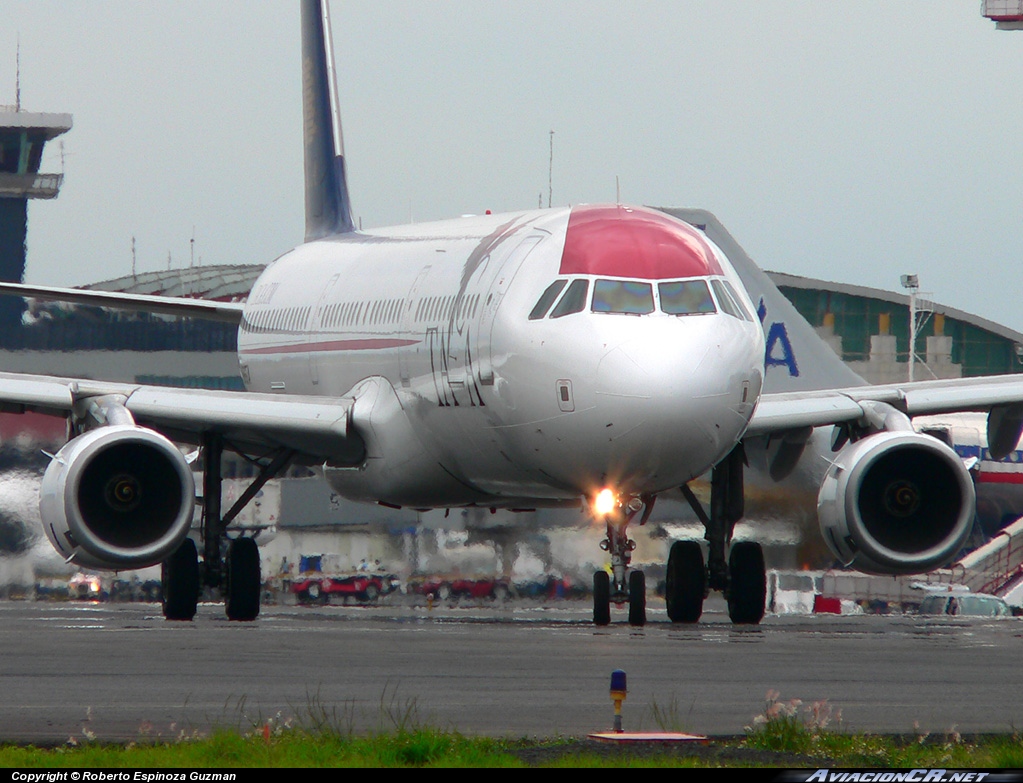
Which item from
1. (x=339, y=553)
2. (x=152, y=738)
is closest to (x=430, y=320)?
(x=339, y=553)

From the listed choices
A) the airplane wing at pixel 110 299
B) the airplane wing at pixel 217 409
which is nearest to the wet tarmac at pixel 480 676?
the airplane wing at pixel 217 409

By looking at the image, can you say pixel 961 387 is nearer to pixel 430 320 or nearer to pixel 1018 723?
pixel 430 320

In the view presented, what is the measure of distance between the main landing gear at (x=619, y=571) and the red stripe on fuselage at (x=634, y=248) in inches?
84.8

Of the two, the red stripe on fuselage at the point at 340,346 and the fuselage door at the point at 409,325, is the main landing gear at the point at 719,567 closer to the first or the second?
the fuselage door at the point at 409,325

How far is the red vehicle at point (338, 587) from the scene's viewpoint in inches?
1178

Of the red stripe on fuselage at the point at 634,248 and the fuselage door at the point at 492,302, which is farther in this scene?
the fuselage door at the point at 492,302

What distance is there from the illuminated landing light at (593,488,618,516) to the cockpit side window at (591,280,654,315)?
1778mm

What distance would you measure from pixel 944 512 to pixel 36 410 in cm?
971

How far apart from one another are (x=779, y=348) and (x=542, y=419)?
39.7 metres

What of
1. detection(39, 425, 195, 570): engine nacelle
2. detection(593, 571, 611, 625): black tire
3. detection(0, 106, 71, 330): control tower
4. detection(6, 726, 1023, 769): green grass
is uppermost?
detection(0, 106, 71, 330): control tower

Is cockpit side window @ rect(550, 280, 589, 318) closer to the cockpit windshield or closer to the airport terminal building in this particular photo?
the cockpit windshield

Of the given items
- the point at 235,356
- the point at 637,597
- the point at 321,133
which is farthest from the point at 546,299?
the point at 235,356

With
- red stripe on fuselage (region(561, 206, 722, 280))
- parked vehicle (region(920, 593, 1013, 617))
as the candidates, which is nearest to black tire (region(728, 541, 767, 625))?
red stripe on fuselage (region(561, 206, 722, 280))

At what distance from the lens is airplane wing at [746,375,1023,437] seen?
21.6 metres
